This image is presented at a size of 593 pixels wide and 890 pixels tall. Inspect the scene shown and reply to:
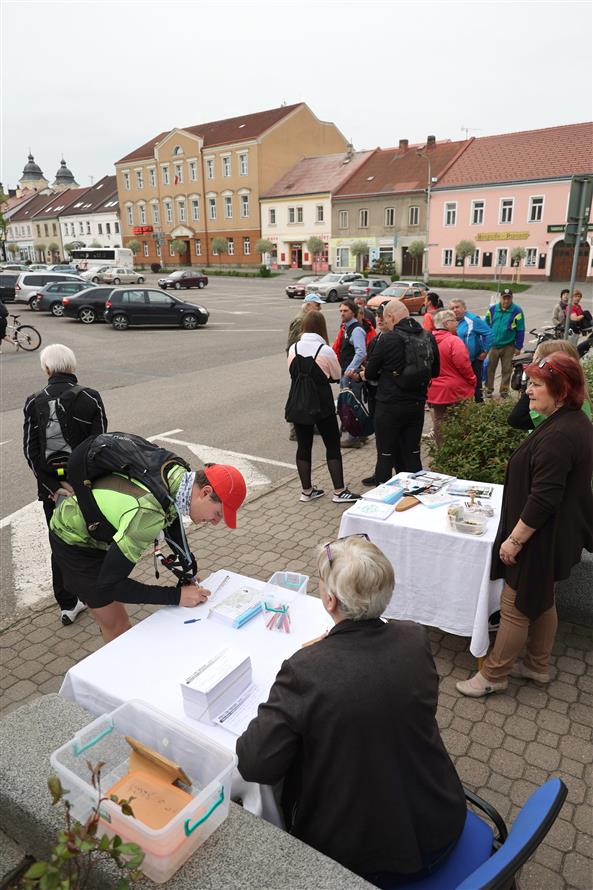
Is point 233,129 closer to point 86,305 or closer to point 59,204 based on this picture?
point 59,204

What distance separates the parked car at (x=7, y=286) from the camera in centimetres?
2983

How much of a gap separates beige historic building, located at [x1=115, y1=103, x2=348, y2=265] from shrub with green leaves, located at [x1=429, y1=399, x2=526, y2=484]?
58788 millimetres

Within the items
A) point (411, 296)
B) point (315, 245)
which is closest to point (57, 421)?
point (411, 296)

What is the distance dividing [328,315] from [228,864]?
2629 centimetres

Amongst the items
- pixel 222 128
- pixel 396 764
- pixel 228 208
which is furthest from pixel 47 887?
→ pixel 222 128

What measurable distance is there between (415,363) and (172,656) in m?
3.83

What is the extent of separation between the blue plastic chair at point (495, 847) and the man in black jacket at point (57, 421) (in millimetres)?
3178

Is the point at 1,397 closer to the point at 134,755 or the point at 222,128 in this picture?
the point at 134,755

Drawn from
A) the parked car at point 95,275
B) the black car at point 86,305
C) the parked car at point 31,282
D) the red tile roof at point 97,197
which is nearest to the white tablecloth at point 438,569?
the black car at point 86,305

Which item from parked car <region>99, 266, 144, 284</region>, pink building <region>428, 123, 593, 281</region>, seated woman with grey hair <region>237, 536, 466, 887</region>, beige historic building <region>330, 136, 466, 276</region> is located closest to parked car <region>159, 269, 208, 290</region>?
parked car <region>99, 266, 144, 284</region>

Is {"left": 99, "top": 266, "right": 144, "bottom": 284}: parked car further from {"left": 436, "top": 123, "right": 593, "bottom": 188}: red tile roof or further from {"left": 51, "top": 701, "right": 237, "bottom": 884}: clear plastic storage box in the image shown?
{"left": 51, "top": 701, "right": 237, "bottom": 884}: clear plastic storage box

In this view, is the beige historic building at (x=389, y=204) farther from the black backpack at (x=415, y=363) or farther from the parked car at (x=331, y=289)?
the black backpack at (x=415, y=363)

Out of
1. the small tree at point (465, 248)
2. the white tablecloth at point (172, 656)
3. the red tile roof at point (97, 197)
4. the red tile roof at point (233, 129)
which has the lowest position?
the white tablecloth at point (172, 656)

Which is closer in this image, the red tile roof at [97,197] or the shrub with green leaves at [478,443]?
the shrub with green leaves at [478,443]
